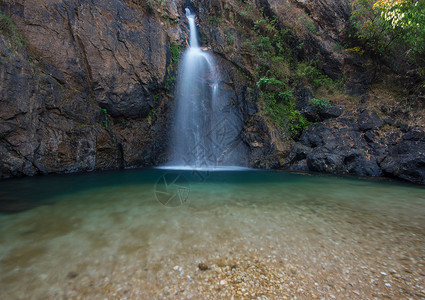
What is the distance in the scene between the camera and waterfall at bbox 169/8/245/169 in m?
11.7

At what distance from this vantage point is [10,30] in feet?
21.6

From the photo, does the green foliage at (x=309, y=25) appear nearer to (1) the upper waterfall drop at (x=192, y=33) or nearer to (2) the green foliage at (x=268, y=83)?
(2) the green foliage at (x=268, y=83)

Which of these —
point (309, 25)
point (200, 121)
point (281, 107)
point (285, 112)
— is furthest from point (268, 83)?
point (309, 25)

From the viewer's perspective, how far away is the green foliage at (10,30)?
6.40 meters


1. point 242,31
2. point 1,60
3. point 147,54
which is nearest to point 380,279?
point 1,60

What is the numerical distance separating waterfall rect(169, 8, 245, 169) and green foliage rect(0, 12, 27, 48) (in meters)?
6.84

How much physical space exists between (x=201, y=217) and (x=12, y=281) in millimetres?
2022

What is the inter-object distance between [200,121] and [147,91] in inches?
141

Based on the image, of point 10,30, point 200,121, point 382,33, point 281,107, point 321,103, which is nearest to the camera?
point 10,30

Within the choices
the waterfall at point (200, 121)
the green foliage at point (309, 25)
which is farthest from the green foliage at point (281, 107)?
the green foliage at point (309, 25)

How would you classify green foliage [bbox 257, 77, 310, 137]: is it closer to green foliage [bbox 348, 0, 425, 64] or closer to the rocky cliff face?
the rocky cliff face

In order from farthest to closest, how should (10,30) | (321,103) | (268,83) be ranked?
(268,83), (321,103), (10,30)

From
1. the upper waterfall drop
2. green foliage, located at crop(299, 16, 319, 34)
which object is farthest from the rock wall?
green foliage, located at crop(299, 16, 319, 34)

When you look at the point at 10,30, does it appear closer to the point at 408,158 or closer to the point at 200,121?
the point at 200,121
